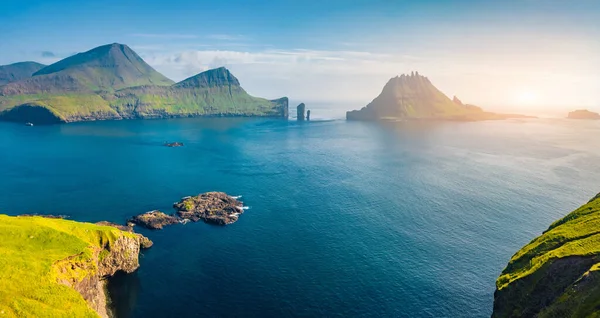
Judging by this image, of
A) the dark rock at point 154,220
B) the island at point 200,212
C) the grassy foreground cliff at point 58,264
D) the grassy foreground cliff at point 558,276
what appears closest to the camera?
the grassy foreground cliff at point 558,276

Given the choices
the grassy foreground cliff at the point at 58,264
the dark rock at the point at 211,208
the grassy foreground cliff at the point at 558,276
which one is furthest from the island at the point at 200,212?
the grassy foreground cliff at the point at 558,276

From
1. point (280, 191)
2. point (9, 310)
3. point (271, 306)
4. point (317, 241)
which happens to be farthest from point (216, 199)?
point (9, 310)

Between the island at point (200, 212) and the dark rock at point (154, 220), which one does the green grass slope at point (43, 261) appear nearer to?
the dark rock at point (154, 220)

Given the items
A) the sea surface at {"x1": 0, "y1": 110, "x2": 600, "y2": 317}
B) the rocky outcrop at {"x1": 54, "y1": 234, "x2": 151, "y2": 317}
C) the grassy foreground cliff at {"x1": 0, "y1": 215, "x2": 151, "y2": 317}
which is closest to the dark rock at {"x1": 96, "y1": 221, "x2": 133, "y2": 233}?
the sea surface at {"x1": 0, "y1": 110, "x2": 600, "y2": 317}

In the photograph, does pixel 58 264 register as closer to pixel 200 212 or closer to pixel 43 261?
pixel 43 261

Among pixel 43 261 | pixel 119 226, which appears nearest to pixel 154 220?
pixel 119 226

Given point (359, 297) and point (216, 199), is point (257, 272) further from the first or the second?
→ point (216, 199)
